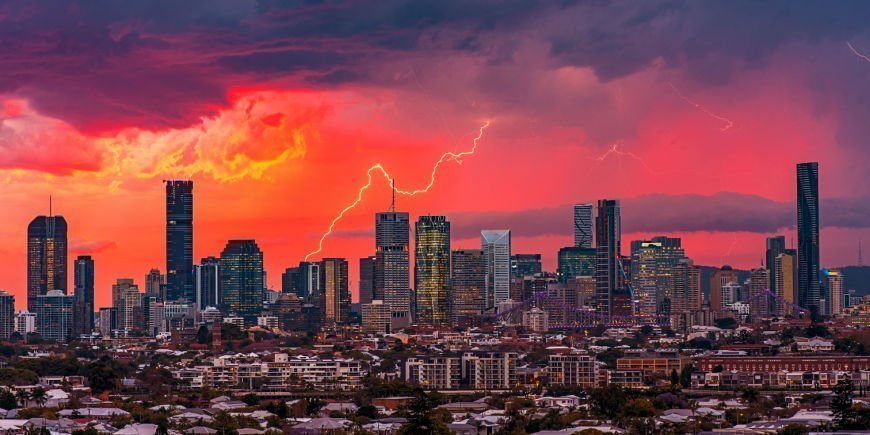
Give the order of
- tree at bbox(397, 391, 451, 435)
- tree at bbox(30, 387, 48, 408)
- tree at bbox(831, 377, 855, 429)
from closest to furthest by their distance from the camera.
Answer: tree at bbox(397, 391, 451, 435), tree at bbox(831, 377, 855, 429), tree at bbox(30, 387, 48, 408)

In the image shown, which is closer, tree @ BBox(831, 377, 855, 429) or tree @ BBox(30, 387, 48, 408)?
tree @ BBox(831, 377, 855, 429)

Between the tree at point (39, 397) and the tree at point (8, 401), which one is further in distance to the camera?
the tree at point (39, 397)

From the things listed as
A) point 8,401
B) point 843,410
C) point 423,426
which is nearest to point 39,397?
point 8,401

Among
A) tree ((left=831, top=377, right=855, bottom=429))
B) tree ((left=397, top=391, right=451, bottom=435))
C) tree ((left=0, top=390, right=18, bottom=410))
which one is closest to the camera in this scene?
tree ((left=397, top=391, right=451, bottom=435))

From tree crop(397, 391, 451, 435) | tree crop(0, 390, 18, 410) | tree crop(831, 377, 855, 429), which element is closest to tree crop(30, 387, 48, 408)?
tree crop(0, 390, 18, 410)

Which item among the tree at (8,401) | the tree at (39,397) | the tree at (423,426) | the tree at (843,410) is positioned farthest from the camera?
the tree at (39,397)

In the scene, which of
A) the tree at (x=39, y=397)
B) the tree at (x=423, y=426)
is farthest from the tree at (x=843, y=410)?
the tree at (x=39, y=397)

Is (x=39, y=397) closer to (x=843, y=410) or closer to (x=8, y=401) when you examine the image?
(x=8, y=401)

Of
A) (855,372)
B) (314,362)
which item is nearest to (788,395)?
(855,372)

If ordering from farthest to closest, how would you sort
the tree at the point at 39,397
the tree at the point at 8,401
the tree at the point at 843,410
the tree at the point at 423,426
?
the tree at the point at 39,397 → the tree at the point at 8,401 → the tree at the point at 843,410 → the tree at the point at 423,426

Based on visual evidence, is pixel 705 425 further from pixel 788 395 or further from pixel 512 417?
pixel 788 395

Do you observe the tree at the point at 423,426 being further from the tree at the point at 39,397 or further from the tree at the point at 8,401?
the tree at the point at 39,397

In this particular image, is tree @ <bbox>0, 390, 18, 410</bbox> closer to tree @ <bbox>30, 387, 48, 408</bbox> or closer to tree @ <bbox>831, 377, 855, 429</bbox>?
tree @ <bbox>30, 387, 48, 408</bbox>
